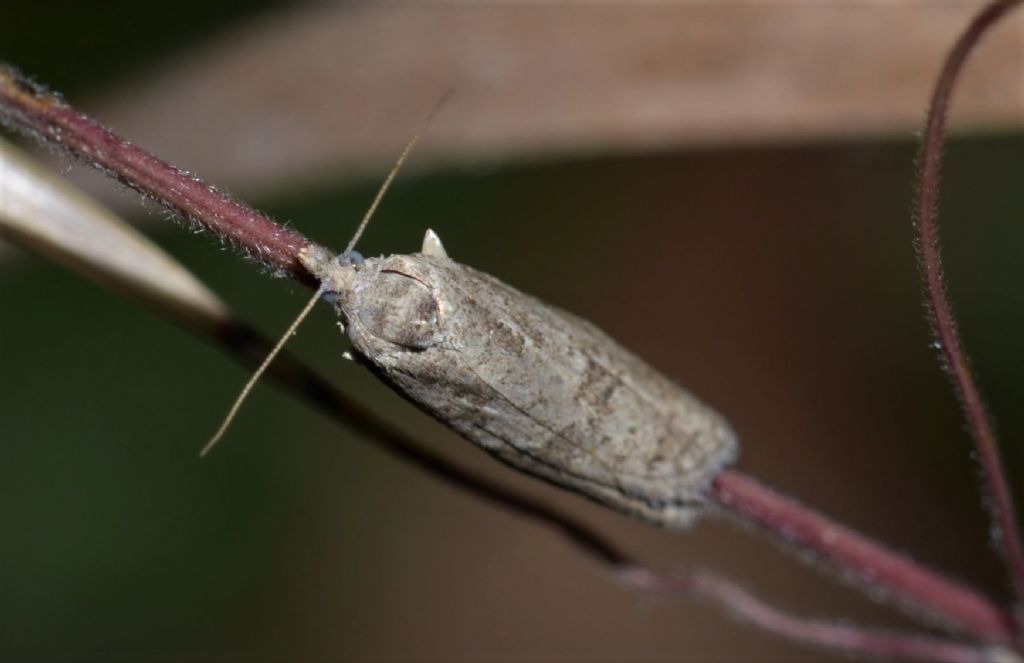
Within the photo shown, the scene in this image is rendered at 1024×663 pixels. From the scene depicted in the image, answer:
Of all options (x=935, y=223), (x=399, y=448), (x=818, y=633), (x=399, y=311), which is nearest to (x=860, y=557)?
(x=818, y=633)

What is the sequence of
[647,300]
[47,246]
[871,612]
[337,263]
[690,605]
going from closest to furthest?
1. [337,263]
2. [47,246]
3. [871,612]
4. [690,605]
5. [647,300]

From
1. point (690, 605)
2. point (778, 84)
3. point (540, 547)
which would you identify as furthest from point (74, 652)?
point (778, 84)

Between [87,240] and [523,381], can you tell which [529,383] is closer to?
[523,381]

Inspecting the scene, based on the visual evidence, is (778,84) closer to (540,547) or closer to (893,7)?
(893,7)

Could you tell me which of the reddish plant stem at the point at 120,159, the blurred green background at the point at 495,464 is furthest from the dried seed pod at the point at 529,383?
the blurred green background at the point at 495,464

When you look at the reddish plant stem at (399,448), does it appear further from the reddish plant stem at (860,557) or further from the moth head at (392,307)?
the moth head at (392,307)

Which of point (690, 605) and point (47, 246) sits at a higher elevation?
point (690, 605)

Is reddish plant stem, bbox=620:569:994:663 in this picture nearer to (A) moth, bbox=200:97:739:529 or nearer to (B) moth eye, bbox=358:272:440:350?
(A) moth, bbox=200:97:739:529

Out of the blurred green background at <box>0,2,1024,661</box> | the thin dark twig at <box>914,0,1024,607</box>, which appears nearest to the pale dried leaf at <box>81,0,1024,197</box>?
the thin dark twig at <box>914,0,1024,607</box>

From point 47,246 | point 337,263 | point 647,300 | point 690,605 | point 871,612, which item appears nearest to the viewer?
point 337,263
